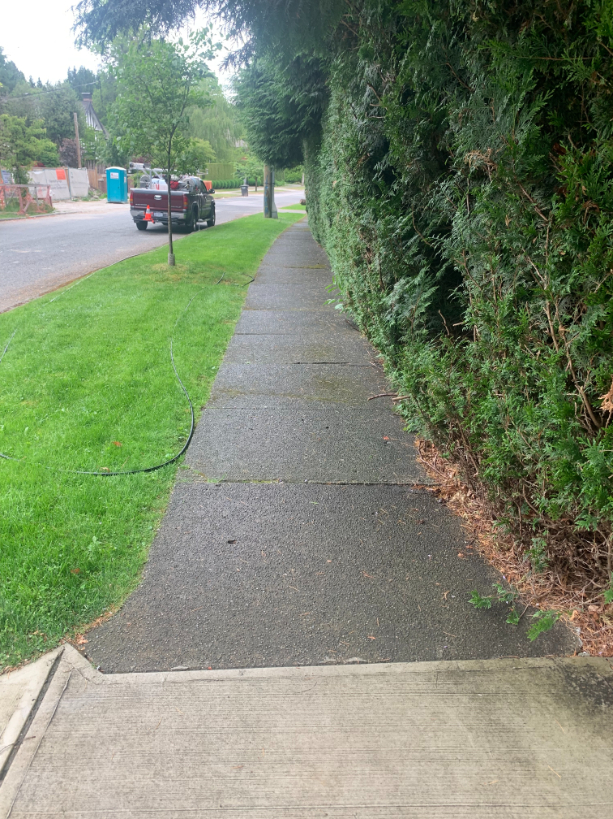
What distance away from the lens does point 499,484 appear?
3.05 meters

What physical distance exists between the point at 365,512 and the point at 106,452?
190 centimetres

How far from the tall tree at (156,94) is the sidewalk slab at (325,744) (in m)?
10.3

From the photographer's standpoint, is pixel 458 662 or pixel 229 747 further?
pixel 458 662

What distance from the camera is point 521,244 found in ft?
8.54

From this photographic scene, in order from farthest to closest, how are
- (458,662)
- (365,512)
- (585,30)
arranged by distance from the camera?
(365,512), (458,662), (585,30)

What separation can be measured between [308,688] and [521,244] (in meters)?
2.09

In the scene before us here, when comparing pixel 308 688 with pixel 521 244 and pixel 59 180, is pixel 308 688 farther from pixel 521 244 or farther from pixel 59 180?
pixel 59 180

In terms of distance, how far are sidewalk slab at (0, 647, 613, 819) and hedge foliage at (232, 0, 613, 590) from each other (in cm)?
70

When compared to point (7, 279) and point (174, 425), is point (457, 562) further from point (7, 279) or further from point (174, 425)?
point (7, 279)

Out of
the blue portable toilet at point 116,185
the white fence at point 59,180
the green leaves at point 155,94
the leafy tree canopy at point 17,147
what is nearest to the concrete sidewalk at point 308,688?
the green leaves at point 155,94

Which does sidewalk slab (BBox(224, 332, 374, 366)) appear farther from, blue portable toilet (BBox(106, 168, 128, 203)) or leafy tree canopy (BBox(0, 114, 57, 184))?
blue portable toilet (BBox(106, 168, 128, 203))

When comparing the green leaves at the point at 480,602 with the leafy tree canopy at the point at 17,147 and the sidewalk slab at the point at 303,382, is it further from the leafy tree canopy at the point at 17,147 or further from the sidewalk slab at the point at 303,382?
the leafy tree canopy at the point at 17,147

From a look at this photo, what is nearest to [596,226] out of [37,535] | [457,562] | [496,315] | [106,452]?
[496,315]

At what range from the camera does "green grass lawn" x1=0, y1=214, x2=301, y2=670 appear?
2850mm
